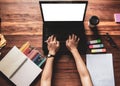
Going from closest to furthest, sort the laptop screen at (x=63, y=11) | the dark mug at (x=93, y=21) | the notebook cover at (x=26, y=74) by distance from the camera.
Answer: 1. the laptop screen at (x=63, y=11)
2. the notebook cover at (x=26, y=74)
3. the dark mug at (x=93, y=21)

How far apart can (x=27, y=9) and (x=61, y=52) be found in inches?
17.7

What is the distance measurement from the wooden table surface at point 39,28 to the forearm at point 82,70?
0.18ft

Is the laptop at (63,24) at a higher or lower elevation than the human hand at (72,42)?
higher

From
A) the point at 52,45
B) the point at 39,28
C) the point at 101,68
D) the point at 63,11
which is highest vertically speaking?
the point at 63,11

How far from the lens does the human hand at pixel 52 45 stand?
180 cm

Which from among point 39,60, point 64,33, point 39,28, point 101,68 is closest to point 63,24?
point 64,33

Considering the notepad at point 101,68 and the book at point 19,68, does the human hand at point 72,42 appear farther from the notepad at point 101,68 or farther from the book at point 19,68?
the book at point 19,68

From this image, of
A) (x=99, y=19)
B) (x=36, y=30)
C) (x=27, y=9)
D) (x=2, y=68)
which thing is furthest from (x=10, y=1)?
(x=99, y=19)

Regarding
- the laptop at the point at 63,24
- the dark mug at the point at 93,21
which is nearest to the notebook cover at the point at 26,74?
the laptop at the point at 63,24

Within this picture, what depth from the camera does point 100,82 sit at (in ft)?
5.81

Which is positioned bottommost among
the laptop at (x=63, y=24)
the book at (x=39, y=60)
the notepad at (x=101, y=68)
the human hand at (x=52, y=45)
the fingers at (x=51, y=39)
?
the notepad at (x=101, y=68)

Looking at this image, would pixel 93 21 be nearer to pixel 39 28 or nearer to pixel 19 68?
pixel 39 28

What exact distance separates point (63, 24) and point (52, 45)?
0.19 metres

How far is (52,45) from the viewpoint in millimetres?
1809
